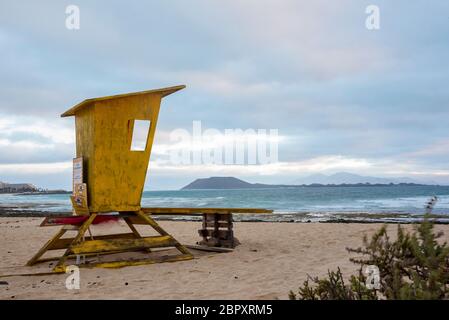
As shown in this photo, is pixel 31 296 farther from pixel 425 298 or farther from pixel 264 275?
pixel 425 298

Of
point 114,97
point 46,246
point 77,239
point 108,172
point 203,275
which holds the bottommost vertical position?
point 203,275

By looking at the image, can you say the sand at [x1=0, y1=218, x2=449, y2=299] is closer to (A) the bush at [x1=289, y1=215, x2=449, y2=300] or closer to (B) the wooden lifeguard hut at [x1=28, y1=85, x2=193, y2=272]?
(B) the wooden lifeguard hut at [x1=28, y1=85, x2=193, y2=272]

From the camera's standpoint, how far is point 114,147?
8672mm

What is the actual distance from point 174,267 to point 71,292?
2.42 metres

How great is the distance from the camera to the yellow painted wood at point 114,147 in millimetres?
8500

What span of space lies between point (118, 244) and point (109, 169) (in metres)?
1.52

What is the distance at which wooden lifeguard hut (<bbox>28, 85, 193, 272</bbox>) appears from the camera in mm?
8477

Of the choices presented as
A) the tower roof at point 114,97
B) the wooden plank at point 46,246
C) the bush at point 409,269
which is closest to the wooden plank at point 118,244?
the wooden plank at point 46,246
